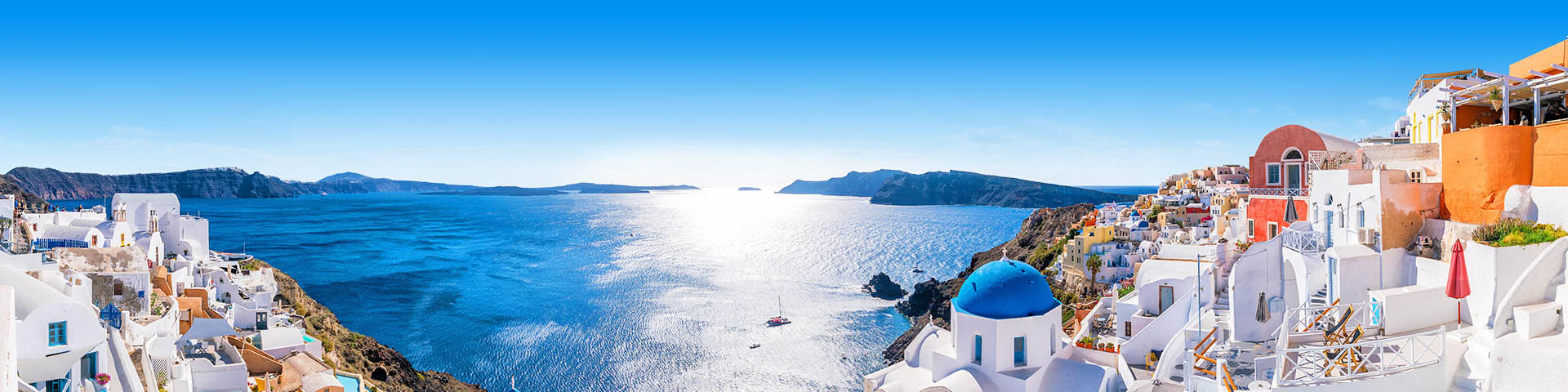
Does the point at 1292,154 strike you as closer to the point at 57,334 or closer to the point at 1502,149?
the point at 1502,149

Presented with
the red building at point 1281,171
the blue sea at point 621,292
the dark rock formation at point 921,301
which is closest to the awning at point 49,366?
the blue sea at point 621,292

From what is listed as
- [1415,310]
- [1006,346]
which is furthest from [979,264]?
[1415,310]

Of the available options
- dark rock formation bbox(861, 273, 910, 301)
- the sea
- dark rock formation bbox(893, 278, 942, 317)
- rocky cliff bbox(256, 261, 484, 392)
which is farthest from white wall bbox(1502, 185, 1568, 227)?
dark rock formation bbox(861, 273, 910, 301)

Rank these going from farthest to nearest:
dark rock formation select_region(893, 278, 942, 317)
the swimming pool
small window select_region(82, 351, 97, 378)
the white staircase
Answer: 1. dark rock formation select_region(893, 278, 942, 317)
2. the swimming pool
3. small window select_region(82, 351, 97, 378)
4. the white staircase

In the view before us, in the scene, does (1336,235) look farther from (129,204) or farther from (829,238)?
(829,238)

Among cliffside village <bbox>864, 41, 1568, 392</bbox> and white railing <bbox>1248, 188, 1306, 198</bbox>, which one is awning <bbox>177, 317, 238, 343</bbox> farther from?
white railing <bbox>1248, 188, 1306, 198</bbox>

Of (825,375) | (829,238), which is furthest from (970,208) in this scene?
(825,375)

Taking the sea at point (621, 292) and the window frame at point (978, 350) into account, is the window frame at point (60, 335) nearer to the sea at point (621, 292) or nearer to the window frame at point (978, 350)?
the window frame at point (978, 350)

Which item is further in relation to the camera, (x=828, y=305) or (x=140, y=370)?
(x=828, y=305)
